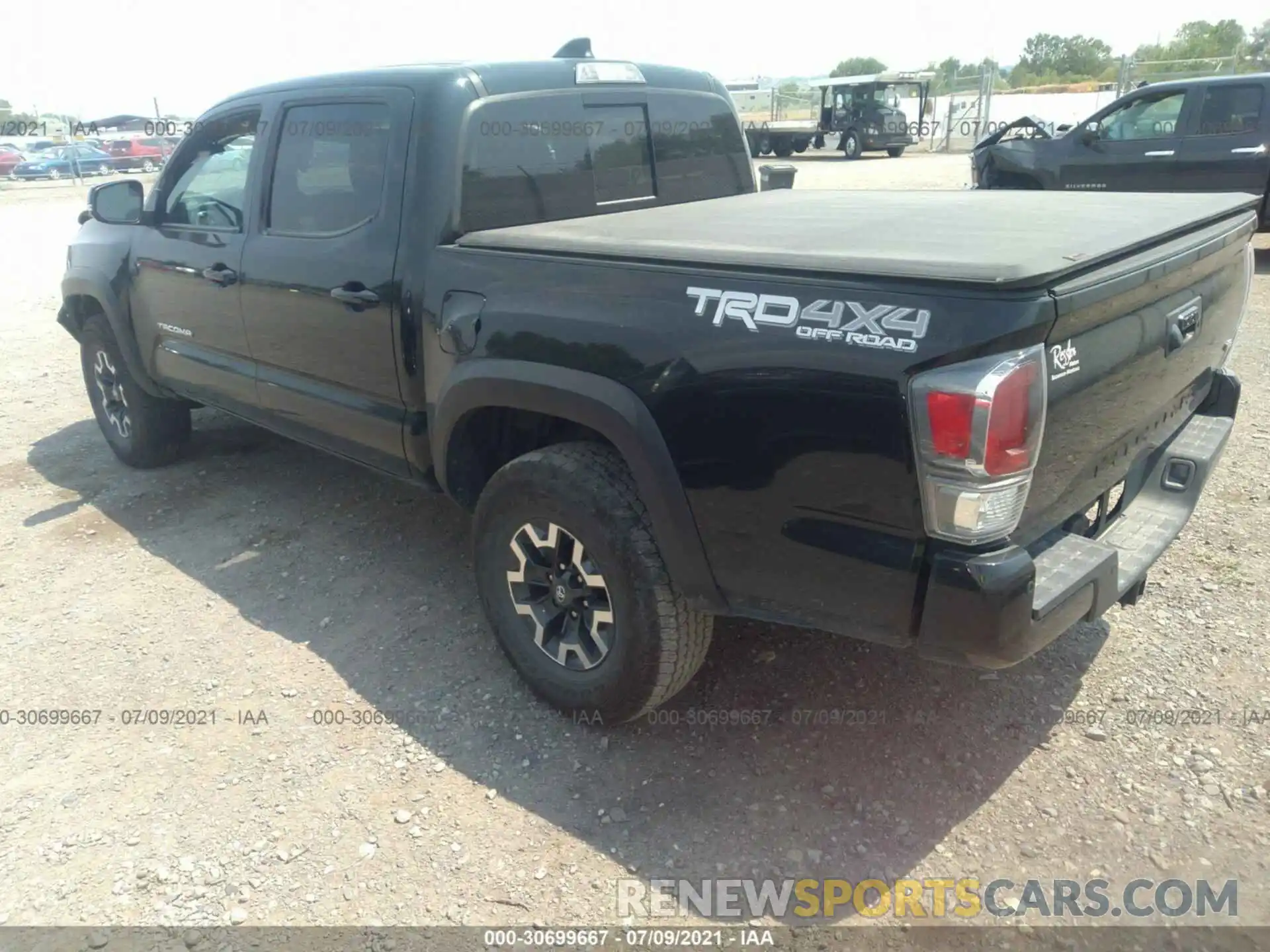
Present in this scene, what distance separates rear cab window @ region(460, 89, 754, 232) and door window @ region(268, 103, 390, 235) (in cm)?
37

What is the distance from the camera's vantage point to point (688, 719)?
3.03m

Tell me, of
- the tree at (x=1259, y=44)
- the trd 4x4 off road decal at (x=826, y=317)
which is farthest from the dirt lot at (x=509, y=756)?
the tree at (x=1259, y=44)

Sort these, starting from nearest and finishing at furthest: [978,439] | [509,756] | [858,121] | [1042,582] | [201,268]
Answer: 1. [978,439]
2. [1042,582]
3. [509,756]
4. [201,268]
5. [858,121]

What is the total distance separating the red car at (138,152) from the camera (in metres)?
30.4

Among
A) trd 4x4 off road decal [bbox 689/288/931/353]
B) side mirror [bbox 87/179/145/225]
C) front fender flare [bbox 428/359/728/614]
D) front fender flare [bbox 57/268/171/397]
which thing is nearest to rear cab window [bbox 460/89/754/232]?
front fender flare [bbox 428/359/728/614]

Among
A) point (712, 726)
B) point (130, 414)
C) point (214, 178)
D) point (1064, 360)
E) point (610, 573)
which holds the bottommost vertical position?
point (712, 726)

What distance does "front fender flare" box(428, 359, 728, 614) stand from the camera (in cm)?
247

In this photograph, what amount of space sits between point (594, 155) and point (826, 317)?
1.79m

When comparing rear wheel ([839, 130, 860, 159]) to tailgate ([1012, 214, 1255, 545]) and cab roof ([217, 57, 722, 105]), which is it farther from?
tailgate ([1012, 214, 1255, 545])

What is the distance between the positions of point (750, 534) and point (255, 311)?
2.47 metres

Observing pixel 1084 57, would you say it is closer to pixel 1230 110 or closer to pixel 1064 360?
pixel 1230 110

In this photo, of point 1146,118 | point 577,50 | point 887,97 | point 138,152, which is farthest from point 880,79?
point 577,50

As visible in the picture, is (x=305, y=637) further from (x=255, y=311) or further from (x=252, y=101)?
(x=252, y=101)

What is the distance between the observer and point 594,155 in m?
3.58
